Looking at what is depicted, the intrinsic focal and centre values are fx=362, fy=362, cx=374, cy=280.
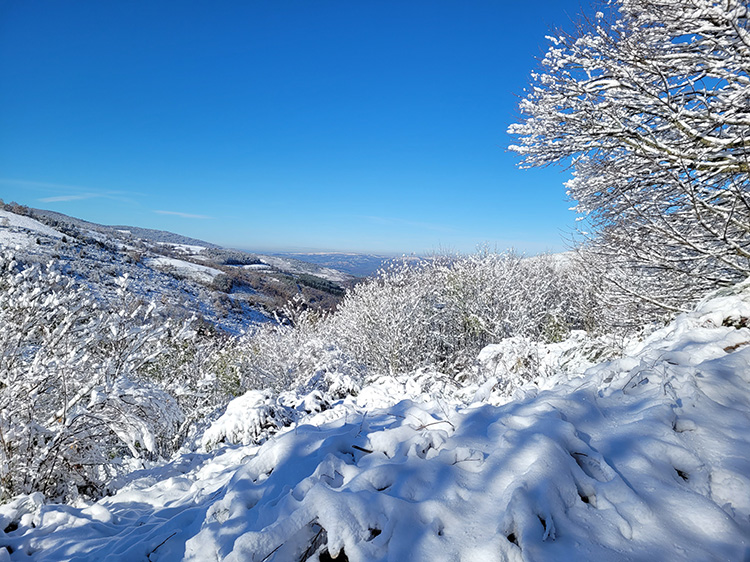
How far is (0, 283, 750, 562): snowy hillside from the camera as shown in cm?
144

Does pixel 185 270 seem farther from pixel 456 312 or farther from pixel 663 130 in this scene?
pixel 663 130

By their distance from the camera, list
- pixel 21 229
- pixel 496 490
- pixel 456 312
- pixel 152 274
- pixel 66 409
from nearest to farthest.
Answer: pixel 496 490 < pixel 66 409 < pixel 456 312 < pixel 21 229 < pixel 152 274

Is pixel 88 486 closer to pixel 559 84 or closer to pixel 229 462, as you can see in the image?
pixel 229 462

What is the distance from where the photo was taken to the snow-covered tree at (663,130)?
151 inches

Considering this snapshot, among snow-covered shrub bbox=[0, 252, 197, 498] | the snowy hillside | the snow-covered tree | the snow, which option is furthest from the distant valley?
the snowy hillside

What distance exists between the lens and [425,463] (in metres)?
1.95

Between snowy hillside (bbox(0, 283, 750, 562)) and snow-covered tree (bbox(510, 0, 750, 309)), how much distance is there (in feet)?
6.07

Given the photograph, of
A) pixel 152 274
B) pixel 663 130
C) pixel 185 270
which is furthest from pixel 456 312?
pixel 185 270

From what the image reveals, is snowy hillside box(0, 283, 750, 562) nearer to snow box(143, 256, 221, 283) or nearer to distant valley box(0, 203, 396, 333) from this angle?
distant valley box(0, 203, 396, 333)

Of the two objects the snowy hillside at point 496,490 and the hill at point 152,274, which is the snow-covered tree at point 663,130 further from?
the hill at point 152,274

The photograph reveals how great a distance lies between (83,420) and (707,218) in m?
7.80

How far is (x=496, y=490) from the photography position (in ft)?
5.57

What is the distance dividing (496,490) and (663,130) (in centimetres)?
515

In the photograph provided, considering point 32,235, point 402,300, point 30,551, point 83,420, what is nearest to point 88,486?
point 83,420
